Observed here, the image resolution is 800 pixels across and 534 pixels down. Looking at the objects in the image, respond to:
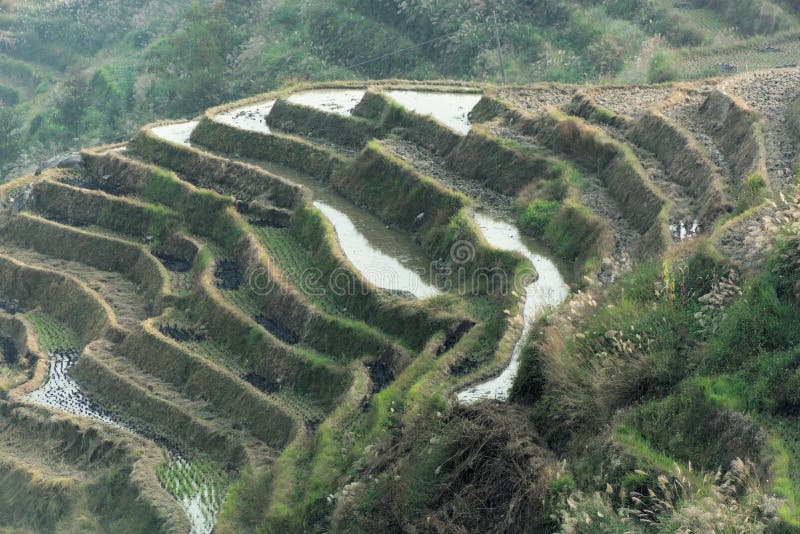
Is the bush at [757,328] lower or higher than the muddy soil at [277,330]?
higher

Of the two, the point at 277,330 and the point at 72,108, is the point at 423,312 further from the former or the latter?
the point at 72,108

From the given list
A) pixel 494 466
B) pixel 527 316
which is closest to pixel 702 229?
pixel 527 316

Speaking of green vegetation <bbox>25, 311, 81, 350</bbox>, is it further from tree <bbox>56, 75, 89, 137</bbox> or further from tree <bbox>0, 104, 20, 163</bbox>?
tree <bbox>56, 75, 89, 137</bbox>

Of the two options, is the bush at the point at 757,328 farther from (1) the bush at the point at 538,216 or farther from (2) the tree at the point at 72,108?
(2) the tree at the point at 72,108

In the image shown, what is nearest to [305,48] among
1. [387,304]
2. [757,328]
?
[387,304]

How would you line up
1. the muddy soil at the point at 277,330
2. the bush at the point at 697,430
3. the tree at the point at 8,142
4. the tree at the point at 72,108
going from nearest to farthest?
the bush at the point at 697,430
the muddy soil at the point at 277,330
the tree at the point at 8,142
the tree at the point at 72,108

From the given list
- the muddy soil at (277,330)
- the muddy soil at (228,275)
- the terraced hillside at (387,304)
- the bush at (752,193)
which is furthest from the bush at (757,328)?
the muddy soil at (228,275)

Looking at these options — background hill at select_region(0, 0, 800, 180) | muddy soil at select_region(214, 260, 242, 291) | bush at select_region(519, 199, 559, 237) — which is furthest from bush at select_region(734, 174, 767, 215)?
background hill at select_region(0, 0, 800, 180)
